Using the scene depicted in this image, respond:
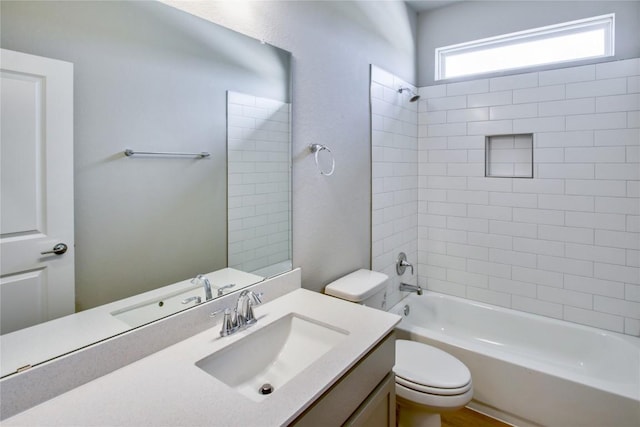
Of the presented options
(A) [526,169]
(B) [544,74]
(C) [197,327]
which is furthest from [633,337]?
(C) [197,327]

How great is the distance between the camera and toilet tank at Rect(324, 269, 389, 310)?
1.94 meters

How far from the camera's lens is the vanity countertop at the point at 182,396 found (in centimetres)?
85

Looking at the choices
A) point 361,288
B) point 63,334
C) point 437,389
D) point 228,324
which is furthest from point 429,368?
point 63,334

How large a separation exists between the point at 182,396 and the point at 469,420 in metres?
1.97

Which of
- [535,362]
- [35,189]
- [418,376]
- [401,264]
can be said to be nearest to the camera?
[35,189]

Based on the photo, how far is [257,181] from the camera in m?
1.64

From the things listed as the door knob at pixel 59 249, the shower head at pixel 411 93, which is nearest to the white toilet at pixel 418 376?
the door knob at pixel 59 249

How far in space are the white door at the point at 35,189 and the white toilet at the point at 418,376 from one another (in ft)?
4.28

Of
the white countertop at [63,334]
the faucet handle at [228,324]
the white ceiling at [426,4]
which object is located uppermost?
the white ceiling at [426,4]

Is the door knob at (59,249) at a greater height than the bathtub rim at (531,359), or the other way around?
the door knob at (59,249)

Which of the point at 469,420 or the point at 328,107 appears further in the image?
the point at 469,420

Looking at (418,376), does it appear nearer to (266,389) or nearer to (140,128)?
(266,389)

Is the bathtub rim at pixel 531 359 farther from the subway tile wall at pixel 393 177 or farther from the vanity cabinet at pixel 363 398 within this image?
the vanity cabinet at pixel 363 398

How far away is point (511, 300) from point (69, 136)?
2.97 meters
